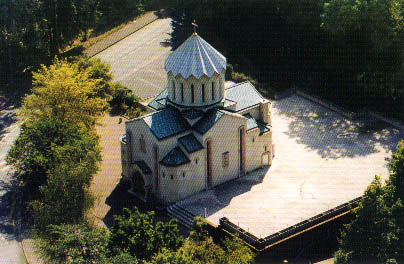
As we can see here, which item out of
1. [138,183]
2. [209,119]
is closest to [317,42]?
[209,119]

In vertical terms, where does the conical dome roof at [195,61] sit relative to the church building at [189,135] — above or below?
above

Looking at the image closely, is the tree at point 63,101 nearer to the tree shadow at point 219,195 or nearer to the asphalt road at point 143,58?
the asphalt road at point 143,58

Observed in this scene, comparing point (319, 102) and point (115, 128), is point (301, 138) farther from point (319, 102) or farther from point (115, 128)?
point (115, 128)

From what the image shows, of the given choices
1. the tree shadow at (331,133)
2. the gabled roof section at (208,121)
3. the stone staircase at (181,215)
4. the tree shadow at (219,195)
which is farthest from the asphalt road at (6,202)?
the tree shadow at (331,133)

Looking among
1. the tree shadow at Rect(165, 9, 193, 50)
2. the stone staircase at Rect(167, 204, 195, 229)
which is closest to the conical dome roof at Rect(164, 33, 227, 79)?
the stone staircase at Rect(167, 204, 195, 229)

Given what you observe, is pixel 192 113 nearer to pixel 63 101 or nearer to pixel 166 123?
pixel 166 123

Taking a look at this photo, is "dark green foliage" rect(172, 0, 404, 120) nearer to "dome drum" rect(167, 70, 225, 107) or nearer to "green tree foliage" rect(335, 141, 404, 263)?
"dome drum" rect(167, 70, 225, 107)
